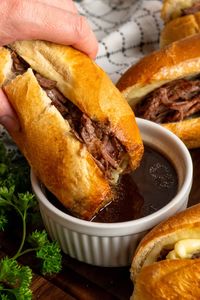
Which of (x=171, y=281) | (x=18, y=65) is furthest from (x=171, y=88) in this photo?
(x=171, y=281)

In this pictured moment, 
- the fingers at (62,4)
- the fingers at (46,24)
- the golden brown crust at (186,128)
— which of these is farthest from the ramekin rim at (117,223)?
the fingers at (62,4)

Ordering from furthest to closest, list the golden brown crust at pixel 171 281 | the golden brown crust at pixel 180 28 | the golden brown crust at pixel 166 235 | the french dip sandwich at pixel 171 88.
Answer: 1. the golden brown crust at pixel 180 28
2. the french dip sandwich at pixel 171 88
3. the golden brown crust at pixel 166 235
4. the golden brown crust at pixel 171 281

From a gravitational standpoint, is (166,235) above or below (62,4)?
below

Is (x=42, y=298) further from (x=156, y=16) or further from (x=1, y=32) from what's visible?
(x=156, y=16)

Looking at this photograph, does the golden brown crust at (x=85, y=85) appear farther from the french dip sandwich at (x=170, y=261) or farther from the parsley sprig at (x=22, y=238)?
the parsley sprig at (x=22, y=238)

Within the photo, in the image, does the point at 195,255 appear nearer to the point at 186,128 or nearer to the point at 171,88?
the point at 186,128

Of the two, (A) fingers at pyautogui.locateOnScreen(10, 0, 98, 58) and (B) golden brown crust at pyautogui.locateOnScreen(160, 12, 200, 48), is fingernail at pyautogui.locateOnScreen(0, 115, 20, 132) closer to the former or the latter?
(A) fingers at pyautogui.locateOnScreen(10, 0, 98, 58)
